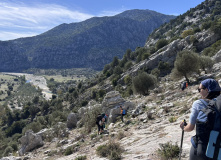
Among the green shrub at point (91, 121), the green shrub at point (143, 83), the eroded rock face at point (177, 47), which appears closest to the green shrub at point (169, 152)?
the green shrub at point (91, 121)

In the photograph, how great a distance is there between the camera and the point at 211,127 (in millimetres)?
2918

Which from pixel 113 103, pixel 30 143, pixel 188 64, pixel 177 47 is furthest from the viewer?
pixel 177 47

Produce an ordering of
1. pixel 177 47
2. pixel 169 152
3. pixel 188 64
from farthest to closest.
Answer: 1. pixel 177 47
2. pixel 188 64
3. pixel 169 152

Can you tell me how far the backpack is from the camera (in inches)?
112

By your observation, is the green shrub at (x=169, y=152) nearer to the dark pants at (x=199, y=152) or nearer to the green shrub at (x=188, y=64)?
the dark pants at (x=199, y=152)

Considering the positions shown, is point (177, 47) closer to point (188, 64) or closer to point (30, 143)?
point (188, 64)

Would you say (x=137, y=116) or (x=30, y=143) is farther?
(x=30, y=143)

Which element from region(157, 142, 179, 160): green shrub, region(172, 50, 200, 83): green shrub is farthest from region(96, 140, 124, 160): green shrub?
region(172, 50, 200, 83): green shrub

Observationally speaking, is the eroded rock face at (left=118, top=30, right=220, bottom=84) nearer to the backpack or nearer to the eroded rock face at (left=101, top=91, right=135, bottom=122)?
the eroded rock face at (left=101, top=91, right=135, bottom=122)

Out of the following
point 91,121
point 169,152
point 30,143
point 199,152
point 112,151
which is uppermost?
point 199,152

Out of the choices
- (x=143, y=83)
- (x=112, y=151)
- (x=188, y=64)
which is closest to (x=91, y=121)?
(x=112, y=151)

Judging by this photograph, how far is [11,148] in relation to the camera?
934 inches

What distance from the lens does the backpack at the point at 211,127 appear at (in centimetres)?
285

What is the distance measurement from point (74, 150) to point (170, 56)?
1793 inches
